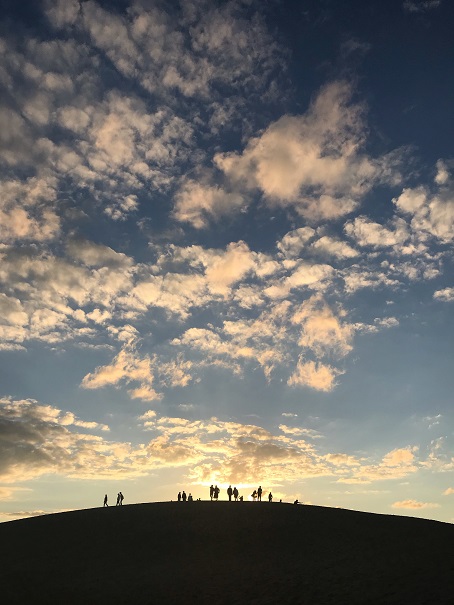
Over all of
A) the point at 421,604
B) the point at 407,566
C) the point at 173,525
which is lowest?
the point at 421,604

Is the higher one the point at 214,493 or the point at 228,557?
the point at 214,493

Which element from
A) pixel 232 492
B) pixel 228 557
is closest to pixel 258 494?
pixel 232 492

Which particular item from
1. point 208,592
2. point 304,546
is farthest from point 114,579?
point 304,546

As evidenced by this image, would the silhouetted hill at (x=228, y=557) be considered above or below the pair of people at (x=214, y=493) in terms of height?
below

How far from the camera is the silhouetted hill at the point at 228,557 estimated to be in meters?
18.8

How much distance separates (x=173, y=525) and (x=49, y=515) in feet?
41.2

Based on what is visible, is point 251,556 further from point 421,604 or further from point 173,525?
point 421,604

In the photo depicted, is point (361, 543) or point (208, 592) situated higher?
point (361, 543)

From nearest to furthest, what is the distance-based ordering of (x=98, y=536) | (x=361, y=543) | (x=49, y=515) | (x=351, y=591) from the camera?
(x=351, y=591) < (x=361, y=543) < (x=98, y=536) < (x=49, y=515)

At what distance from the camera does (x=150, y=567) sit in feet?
82.3

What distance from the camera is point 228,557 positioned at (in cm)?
2556

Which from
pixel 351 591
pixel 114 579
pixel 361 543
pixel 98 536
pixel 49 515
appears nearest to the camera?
pixel 351 591

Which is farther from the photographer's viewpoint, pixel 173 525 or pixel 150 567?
pixel 173 525

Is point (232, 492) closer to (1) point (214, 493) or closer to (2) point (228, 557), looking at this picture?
(1) point (214, 493)
